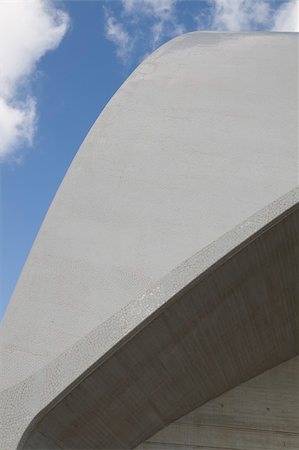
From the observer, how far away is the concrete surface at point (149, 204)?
11.1ft

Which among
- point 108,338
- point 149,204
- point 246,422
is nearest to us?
point 108,338

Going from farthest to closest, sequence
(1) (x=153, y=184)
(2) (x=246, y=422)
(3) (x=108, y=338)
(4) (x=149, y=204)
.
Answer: (2) (x=246, y=422)
(1) (x=153, y=184)
(4) (x=149, y=204)
(3) (x=108, y=338)

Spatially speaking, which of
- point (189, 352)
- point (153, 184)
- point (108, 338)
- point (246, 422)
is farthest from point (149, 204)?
point (246, 422)

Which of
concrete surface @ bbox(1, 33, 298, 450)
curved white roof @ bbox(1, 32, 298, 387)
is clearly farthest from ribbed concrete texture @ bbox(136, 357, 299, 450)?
curved white roof @ bbox(1, 32, 298, 387)

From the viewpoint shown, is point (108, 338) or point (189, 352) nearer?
point (108, 338)

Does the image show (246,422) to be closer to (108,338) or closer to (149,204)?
(149,204)

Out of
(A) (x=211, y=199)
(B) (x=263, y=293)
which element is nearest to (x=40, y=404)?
(B) (x=263, y=293)

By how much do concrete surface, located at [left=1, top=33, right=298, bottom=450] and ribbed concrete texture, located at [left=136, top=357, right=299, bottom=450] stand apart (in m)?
0.36

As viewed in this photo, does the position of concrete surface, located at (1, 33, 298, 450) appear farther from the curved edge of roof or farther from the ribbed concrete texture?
the ribbed concrete texture

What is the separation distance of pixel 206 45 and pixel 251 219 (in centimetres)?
397

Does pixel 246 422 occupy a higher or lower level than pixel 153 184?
lower

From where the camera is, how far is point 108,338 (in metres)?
3.31

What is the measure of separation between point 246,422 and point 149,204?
2465 millimetres

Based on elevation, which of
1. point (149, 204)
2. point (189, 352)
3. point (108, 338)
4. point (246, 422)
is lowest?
point (246, 422)
